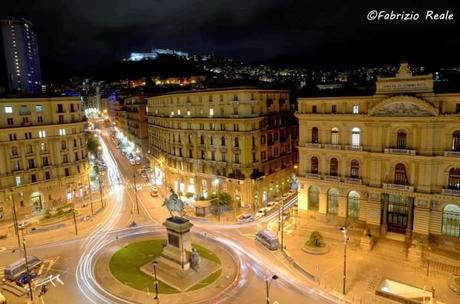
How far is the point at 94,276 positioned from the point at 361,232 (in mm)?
39549

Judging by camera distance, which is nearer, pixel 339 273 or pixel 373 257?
pixel 339 273

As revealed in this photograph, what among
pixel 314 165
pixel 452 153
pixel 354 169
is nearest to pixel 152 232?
pixel 314 165

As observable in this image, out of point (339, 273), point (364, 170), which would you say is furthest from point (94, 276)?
point (364, 170)

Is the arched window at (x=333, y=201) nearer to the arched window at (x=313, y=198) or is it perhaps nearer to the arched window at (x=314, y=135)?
the arched window at (x=313, y=198)

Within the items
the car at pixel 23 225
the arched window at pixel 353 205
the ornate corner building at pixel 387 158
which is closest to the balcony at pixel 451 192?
the ornate corner building at pixel 387 158

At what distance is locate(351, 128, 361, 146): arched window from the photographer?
5544 cm

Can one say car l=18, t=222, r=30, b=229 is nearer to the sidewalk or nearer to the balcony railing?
the sidewalk

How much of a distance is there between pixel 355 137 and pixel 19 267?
5208cm

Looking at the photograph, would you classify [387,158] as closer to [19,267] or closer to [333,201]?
[333,201]

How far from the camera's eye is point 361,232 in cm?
5459

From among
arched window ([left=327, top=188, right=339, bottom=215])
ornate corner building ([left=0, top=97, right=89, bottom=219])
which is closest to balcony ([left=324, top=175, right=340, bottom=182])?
arched window ([left=327, top=188, right=339, bottom=215])

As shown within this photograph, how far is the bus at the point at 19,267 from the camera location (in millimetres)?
44875

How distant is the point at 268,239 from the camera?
52688 millimetres

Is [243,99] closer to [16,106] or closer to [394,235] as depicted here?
[394,235]
